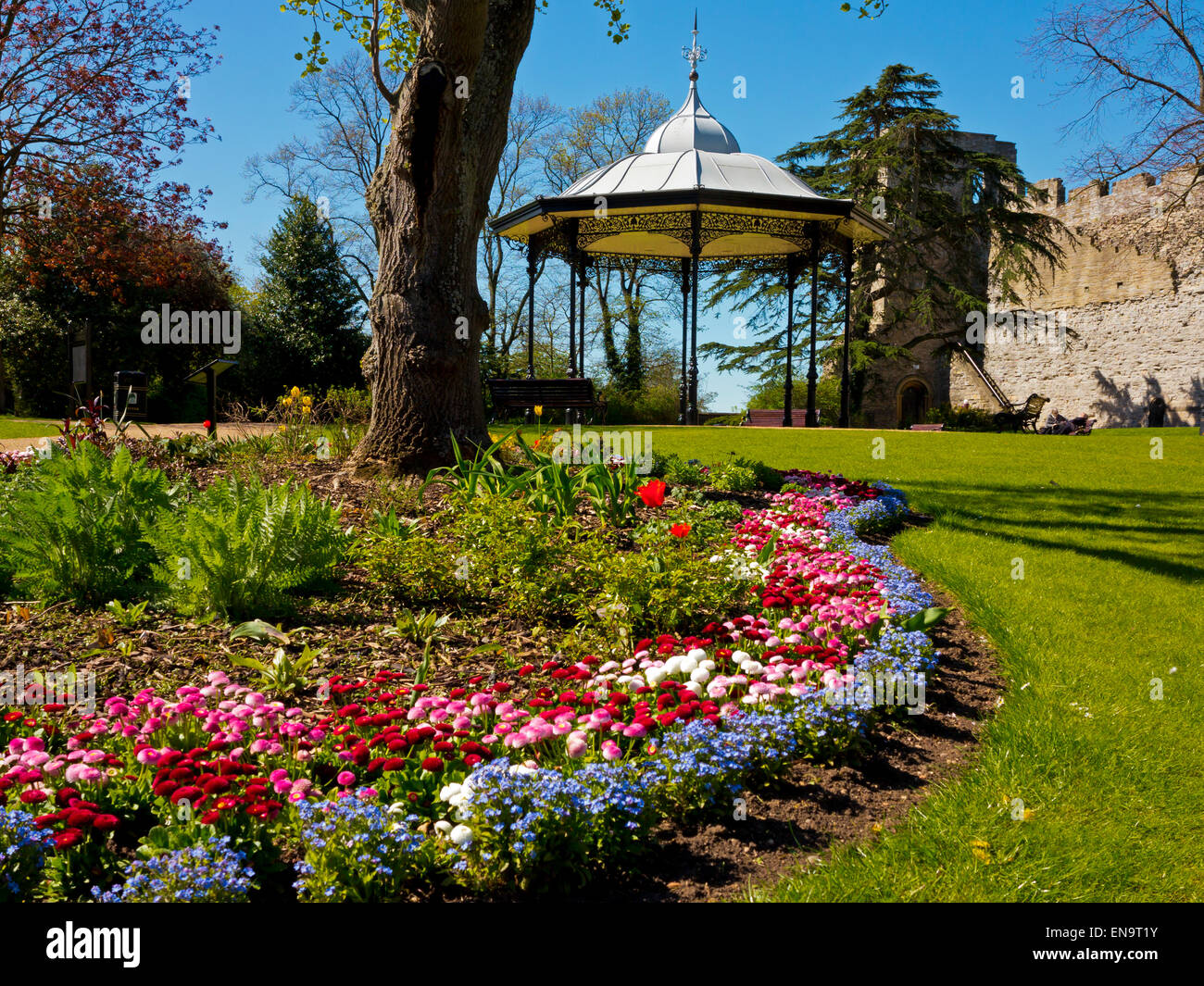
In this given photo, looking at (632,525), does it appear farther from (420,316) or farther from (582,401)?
(582,401)

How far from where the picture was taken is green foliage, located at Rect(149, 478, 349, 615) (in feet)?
11.2

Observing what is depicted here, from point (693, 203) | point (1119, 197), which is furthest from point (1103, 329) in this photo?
point (693, 203)

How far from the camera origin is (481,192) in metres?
6.43

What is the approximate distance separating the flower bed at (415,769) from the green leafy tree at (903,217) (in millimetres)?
19500

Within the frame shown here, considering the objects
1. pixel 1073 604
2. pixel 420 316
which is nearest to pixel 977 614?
pixel 1073 604

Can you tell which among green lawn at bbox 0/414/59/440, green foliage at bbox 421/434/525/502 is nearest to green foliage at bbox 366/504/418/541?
green foliage at bbox 421/434/525/502

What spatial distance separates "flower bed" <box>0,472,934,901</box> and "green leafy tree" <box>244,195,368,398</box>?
707 inches

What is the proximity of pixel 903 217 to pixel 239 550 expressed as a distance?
22.2 m

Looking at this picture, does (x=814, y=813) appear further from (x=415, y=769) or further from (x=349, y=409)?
(x=349, y=409)

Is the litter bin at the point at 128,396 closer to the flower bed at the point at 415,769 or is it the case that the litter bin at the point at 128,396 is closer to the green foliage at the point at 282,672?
the green foliage at the point at 282,672

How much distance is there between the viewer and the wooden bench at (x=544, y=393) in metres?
12.7

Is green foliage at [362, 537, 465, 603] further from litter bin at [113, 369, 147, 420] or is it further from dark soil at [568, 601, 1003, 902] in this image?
litter bin at [113, 369, 147, 420]

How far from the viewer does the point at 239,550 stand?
3.45 meters

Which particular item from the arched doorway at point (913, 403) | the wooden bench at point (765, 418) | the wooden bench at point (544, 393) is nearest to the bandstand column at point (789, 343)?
the wooden bench at point (765, 418)
